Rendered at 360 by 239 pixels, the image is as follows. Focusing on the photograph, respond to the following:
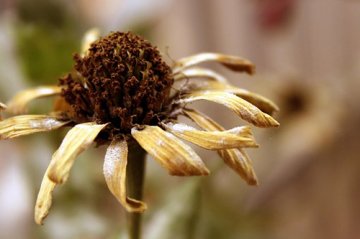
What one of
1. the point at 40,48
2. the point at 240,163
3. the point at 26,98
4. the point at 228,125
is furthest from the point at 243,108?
the point at 228,125

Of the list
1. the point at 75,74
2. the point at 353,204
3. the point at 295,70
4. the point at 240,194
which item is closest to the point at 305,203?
the point at 353,204

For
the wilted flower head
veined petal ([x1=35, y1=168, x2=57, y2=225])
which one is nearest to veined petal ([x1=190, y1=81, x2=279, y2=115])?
the wilted flower head

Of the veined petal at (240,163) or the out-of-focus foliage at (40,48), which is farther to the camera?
the out-of-focus foliage at (40,48)

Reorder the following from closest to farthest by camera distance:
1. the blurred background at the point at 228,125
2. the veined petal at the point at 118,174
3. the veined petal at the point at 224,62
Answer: the veined petal at the point at 118,174 < the veined petal at the point at 224,62 < the blurred background at the point at 228,125

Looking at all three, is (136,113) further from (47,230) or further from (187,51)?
(187,51)

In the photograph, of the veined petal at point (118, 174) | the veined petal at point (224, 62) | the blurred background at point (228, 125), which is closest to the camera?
the veined petal at point (118, 174)

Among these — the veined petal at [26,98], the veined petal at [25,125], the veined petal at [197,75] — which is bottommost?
the veined petal at [26,98]

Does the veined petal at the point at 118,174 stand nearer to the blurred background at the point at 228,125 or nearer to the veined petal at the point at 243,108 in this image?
the veined petal at the point at 243,108

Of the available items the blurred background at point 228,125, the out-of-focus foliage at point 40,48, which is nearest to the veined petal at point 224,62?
the blurred background at point 228,125
